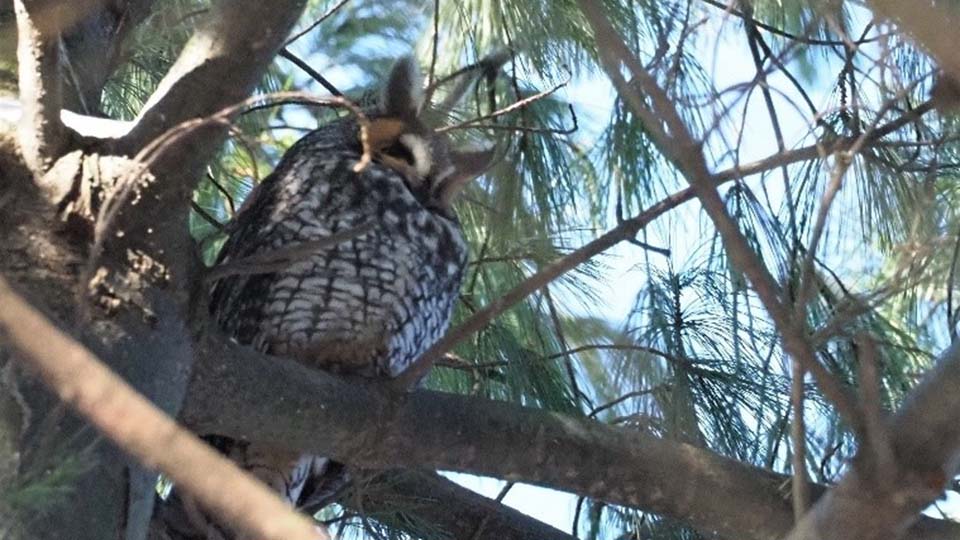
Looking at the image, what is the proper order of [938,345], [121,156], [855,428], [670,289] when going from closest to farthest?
1. [855,428]
2. [121,156]
3. [938,345]
4. [670,289]

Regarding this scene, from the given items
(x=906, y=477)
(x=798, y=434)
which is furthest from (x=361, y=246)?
(x=906, y=477)

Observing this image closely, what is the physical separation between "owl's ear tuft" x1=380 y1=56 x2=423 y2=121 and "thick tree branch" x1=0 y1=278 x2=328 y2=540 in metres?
1.48

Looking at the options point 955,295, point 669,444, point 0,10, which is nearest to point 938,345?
point 955,295

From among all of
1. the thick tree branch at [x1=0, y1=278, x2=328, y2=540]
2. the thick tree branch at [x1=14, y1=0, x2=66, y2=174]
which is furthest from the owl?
the thick tree branch at [x1=0, y1=278, x2=328, y2=540]

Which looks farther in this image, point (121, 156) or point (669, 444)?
point (669, 444)

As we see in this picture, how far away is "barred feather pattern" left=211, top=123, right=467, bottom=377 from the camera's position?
1.82m

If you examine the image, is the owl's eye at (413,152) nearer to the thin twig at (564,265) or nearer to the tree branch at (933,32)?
the thin twig at (564,265)

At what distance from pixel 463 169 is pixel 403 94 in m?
0.14

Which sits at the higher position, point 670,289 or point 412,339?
point 670,289

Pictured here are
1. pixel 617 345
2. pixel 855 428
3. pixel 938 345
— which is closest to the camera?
pixel 855 428

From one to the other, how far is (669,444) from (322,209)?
0.56m

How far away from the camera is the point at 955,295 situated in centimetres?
160

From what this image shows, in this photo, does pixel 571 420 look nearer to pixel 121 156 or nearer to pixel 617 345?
pixel 617 345

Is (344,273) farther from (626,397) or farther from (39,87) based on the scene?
(39,87)
